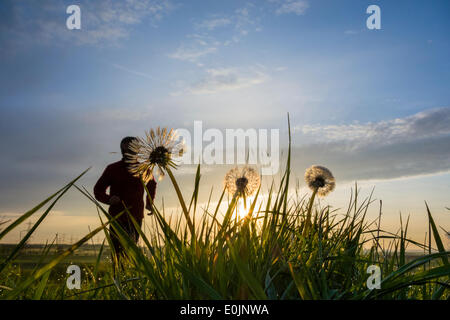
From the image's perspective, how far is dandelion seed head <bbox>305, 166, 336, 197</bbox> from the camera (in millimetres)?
Result: 5012

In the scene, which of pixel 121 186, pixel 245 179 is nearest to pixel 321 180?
pixel 245 179

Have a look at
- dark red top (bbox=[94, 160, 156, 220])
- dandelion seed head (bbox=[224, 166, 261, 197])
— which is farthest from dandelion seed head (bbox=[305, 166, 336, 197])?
dark red top (bbox=[94, 160, 156, 220])

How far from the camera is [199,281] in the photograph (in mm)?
1288

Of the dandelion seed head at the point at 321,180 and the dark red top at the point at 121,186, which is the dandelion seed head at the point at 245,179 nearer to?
the dandelion seed head at the point at 321,180

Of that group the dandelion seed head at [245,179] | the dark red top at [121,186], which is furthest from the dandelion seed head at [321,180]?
the dark red top at [121,186]

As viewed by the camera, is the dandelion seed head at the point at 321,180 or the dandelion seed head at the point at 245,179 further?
the dandelion seed head at the point at 321,180

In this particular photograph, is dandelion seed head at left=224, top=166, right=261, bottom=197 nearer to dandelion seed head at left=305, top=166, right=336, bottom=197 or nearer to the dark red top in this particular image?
dandelion seed head at left=305, top=166, right=336, bottom=197

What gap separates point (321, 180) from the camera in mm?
5055

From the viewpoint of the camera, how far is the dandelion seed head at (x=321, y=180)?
197 inches
